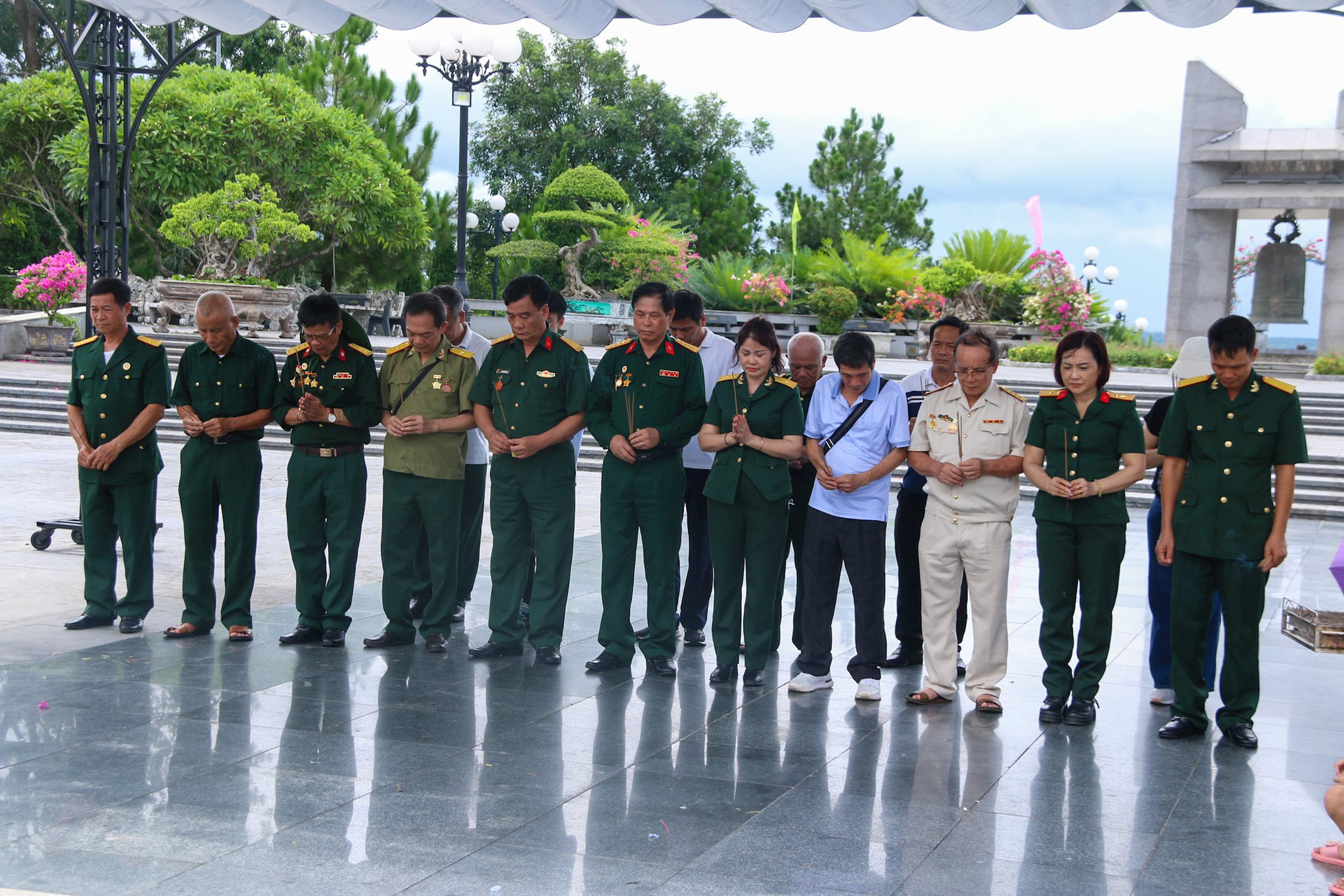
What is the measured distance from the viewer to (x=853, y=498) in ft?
17.4

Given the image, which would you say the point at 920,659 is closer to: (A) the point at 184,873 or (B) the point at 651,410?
(B) the point at 651,410

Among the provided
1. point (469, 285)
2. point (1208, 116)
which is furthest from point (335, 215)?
point (1208, 116)

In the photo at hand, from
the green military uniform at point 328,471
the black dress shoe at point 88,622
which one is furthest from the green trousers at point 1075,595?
the black dress shoe at point 88,622

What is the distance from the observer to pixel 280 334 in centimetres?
2275

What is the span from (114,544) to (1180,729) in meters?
4.87

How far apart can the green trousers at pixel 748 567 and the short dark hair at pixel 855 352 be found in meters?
0.65

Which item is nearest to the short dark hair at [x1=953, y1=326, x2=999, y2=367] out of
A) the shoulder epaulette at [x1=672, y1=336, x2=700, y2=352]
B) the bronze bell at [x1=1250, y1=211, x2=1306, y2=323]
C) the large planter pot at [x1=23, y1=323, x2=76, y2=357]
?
the shoulder epaulette at [x1=672, y1=336, x2=700, y2=352]

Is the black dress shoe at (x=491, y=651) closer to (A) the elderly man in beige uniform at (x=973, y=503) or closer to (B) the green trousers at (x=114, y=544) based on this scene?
(B) the green trousers at (x=114, y=544)

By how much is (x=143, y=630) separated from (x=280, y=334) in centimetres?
1738

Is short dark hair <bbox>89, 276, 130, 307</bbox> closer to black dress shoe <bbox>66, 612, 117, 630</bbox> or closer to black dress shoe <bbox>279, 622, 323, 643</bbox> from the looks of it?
black dress shoe <bbox>66, 612, 117, 630</bbox>

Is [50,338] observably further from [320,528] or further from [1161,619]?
[1161,619]

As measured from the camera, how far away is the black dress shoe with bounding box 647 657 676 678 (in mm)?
5664

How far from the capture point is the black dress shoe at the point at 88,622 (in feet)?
20.2

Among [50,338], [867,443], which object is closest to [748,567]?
[867,443]
